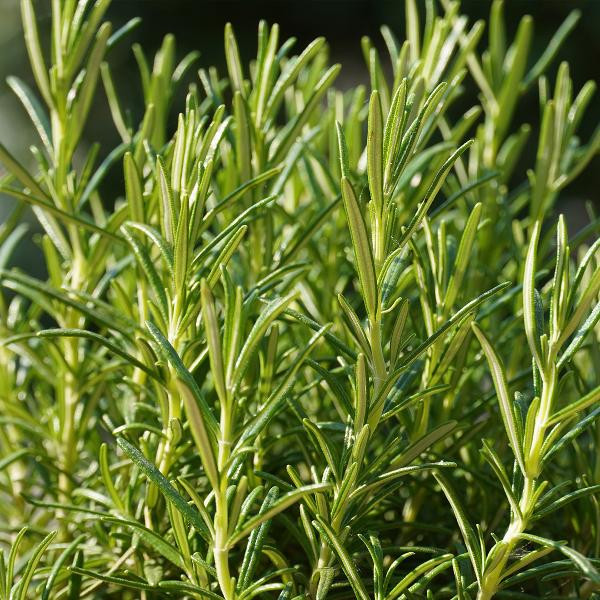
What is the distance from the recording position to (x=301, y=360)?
38cm

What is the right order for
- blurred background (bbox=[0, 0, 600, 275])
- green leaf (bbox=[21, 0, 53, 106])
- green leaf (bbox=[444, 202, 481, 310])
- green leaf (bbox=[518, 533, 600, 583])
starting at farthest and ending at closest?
blurred background (bbox=[0, 0, 600, 275])
green leaf (bbox=[21, 0, 53, 106])
green leaf (bbox=[444, 202, 481, 310])
green leaf (bbox=[518, 533, 600, 583])

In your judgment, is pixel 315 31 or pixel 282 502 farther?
pixel 315 31

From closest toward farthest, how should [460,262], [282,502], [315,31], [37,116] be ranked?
1. [282,502]
2. [460,262]
3. [37,116]
4. [315,31]

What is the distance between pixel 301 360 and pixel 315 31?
281 centimetres

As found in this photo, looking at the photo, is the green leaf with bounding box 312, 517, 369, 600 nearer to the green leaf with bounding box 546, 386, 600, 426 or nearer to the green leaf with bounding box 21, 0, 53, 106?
the green leaf with bounding box 546, 386, 600, 426

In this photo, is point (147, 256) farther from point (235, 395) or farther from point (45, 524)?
point (45, 524)

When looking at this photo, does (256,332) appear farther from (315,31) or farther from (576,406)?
(315,31)

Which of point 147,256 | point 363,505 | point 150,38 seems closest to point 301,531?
point 363,505

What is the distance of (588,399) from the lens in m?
0.35

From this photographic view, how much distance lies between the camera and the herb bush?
0.38 meters

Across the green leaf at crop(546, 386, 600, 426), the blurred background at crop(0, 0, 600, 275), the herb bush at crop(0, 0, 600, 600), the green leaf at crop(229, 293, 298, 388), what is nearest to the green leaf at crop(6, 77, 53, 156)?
the herb bush at crop(0, 0, 600, 600)

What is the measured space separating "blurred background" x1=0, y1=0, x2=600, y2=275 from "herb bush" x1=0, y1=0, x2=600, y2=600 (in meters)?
2.27

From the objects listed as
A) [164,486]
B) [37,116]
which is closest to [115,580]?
[164,486]

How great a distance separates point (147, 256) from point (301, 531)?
0.16 metres
